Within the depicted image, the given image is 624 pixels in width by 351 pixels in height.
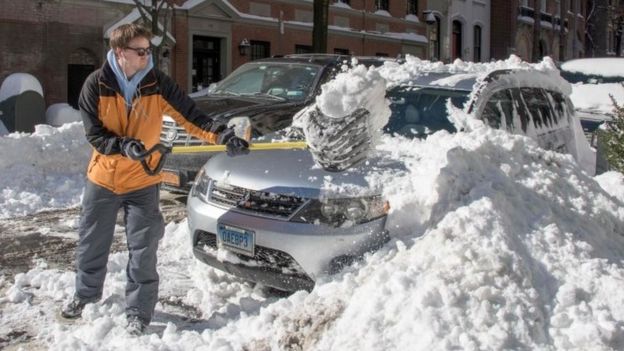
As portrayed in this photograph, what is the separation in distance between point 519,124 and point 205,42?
627 inches

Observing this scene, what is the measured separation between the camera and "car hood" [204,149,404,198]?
167 inches

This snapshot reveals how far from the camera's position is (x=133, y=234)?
14.0ft

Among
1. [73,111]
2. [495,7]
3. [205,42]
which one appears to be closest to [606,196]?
[73,111]

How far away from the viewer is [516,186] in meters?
4.45

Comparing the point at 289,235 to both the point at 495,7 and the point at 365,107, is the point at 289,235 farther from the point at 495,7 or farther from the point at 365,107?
the point at 495,7

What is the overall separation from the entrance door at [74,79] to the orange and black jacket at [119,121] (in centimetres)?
1379

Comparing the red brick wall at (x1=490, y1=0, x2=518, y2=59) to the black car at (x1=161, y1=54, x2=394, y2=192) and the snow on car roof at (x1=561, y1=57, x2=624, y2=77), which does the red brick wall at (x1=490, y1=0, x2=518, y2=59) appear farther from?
the black car at (x1=161, y1=54, x2=394, y2=192)

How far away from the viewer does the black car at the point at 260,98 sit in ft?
23.6

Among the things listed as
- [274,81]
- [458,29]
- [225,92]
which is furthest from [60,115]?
[458,29]

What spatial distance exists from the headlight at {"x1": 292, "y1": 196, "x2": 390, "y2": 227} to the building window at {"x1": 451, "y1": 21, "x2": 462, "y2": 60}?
1206 inches

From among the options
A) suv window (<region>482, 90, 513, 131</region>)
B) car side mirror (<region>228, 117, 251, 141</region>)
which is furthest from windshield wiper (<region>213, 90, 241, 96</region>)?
suv window (<region>482, 90, 513, 131</region>)

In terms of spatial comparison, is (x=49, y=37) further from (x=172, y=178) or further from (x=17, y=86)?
(x=172, y=178)

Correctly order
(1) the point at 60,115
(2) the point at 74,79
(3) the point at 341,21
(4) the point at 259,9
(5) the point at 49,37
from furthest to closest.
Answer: (3) the point at 341,21 → (4) the point at 259,9 → (2) the point at 74,79 → (5) the point at 49,37 → (1) the point at 60,115

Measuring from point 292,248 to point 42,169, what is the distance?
599 centimetres
